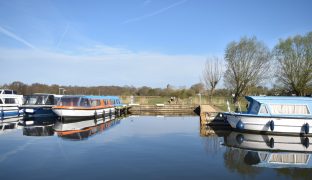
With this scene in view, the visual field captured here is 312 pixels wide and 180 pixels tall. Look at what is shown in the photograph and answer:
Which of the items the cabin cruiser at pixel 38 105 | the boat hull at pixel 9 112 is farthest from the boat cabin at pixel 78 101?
the boat hull at pixel 9 112

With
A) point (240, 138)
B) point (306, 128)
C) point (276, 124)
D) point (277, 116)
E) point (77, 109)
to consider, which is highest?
point (77, 109)

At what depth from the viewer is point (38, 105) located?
3052 cm

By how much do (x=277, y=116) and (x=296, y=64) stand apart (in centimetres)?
2265

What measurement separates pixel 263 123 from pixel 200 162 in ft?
29.7

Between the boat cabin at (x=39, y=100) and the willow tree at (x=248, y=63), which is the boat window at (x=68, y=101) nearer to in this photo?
the boat cabin at (x=39, y=100)

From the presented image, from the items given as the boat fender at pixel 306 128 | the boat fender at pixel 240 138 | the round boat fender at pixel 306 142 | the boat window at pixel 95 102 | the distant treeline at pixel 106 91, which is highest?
the distant treeline at pixel 106 91

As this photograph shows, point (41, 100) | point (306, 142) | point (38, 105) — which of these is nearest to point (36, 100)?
point (41, 100)

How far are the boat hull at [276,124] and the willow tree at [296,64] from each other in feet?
69.1

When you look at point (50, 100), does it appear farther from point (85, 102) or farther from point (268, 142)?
point (268, 142)

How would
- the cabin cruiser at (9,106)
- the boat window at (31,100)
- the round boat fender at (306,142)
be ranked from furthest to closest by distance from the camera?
the boat window at (31,100) → the cabin cruiser at (9,106) → the round boat fender at (306,142)

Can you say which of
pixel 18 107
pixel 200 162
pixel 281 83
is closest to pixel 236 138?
pixel 200 162

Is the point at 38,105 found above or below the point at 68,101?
below

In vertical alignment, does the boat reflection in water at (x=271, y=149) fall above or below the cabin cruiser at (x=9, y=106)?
below

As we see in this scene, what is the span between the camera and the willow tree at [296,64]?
37688 millimetres
